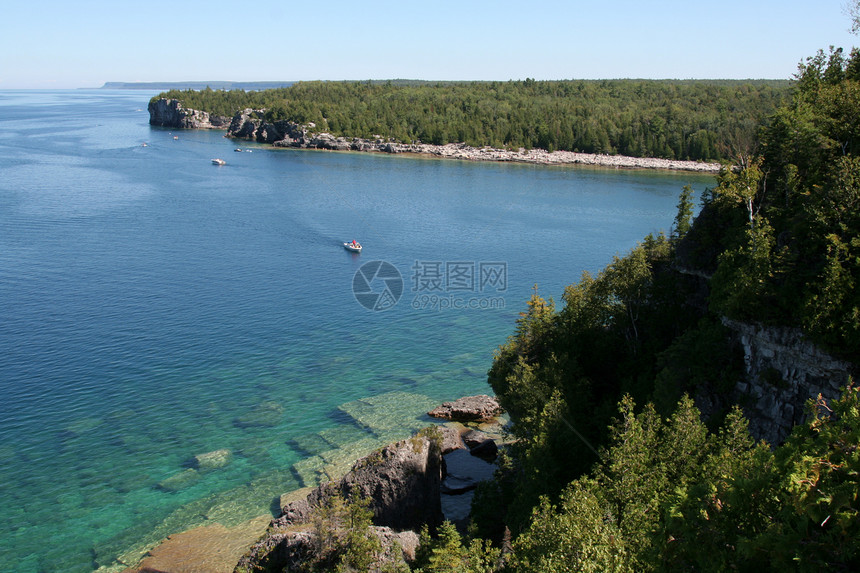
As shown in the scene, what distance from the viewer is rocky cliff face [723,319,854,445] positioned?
26859 millimetres

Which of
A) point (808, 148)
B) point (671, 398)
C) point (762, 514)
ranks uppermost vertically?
point (808, 148)

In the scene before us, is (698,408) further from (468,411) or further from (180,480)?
(180,480)

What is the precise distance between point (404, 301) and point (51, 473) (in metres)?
42.5

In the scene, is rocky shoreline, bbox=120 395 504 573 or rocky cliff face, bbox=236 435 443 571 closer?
rocky shoreline, bbox=120 395 504 573

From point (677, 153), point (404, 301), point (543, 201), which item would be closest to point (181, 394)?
point (404, 301)

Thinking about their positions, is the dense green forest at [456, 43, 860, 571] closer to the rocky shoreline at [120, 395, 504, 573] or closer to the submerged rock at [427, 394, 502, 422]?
the rocky shoreline at [120, 395, 504, 573]

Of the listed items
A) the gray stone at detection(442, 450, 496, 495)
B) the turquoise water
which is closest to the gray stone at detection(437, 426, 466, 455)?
the gray stone at detection(442, 450, 496, 495)

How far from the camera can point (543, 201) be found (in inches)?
5172

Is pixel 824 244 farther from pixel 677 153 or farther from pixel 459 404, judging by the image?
pixel 677 153

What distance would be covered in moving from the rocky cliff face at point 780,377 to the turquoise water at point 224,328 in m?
25.1

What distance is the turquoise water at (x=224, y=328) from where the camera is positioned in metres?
39.0

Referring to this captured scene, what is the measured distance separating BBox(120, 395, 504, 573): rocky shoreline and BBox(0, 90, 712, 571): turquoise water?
1.84m

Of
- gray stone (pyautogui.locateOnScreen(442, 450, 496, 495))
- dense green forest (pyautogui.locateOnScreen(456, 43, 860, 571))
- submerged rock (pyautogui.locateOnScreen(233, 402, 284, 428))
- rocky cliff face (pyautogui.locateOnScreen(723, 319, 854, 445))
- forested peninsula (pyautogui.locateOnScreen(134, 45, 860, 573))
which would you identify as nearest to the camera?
dense green forest (pyautogui.locateOnScreen(456, 43, 860, 571))

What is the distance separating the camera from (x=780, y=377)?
28578 mm
